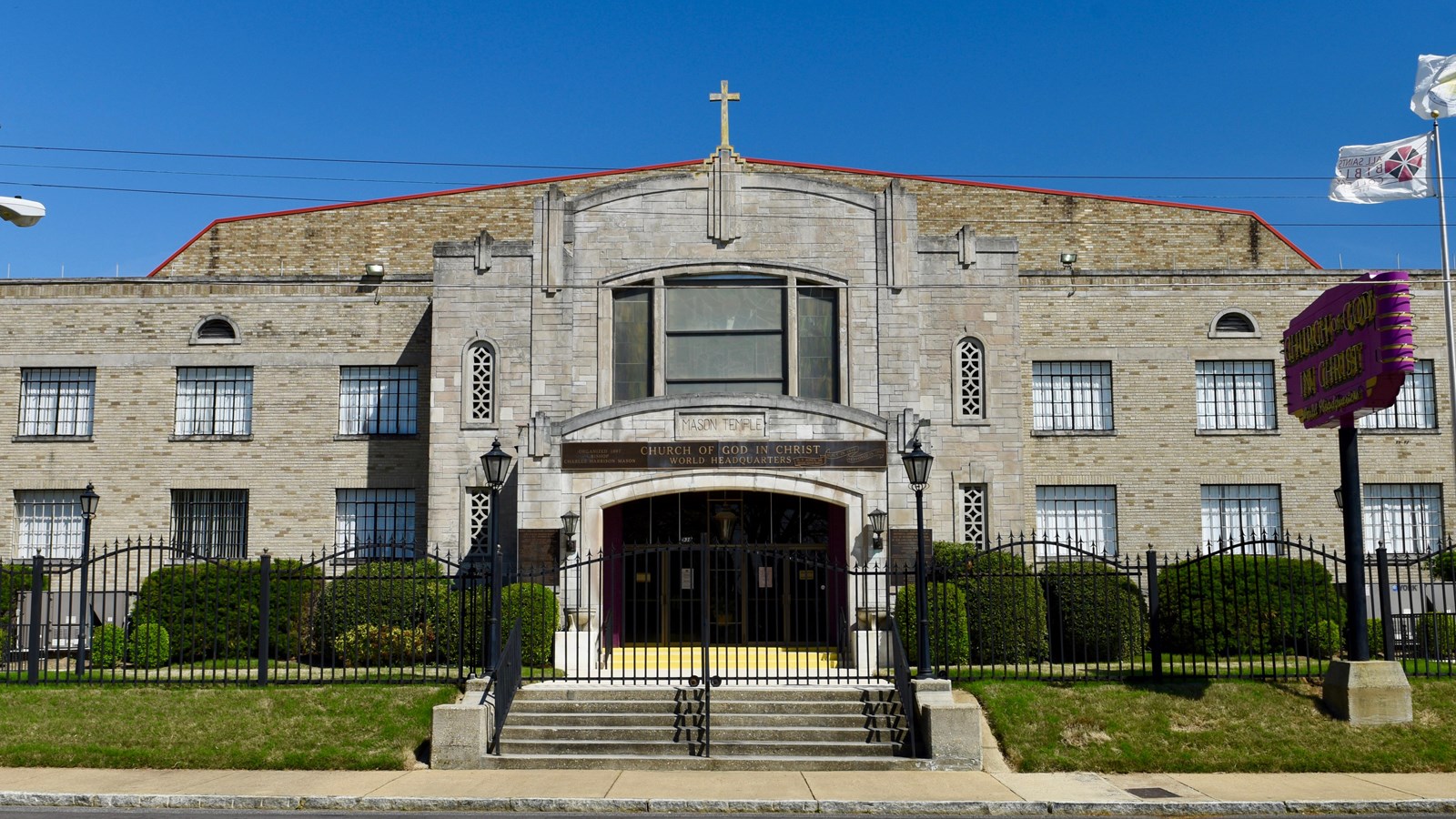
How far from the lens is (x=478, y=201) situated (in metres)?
37.8

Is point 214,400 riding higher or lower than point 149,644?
higher

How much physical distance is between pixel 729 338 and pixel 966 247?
17.4ft

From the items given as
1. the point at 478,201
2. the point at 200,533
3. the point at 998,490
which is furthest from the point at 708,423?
the point at 478,201

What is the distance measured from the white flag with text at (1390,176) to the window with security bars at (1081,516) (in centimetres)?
843

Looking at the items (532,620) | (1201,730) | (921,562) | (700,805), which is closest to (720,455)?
Result: (532,620)

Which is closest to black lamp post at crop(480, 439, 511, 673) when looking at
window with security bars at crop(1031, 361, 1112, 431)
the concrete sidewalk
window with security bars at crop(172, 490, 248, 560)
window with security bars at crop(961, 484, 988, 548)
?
the concrete sidewalk

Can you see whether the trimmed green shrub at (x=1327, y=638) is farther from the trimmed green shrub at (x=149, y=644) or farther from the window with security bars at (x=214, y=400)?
the window with security bars at (x=214, y=400)

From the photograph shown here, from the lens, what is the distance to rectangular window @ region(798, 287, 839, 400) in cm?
2581

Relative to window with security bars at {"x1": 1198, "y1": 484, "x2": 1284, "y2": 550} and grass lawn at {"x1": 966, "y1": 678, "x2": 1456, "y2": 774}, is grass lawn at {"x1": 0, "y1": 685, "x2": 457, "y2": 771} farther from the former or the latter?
window with security bars at {"x1": 1198, "y1": 484, "x2": 1284, "y2": 550}

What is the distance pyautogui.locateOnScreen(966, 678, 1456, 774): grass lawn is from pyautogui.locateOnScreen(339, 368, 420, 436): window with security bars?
1658cm

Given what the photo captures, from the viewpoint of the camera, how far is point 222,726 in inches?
651

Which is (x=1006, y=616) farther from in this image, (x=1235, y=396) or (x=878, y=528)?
(x=1235, y=396)

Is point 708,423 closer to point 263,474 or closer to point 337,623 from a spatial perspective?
point 337,623

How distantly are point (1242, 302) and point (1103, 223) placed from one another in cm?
831
